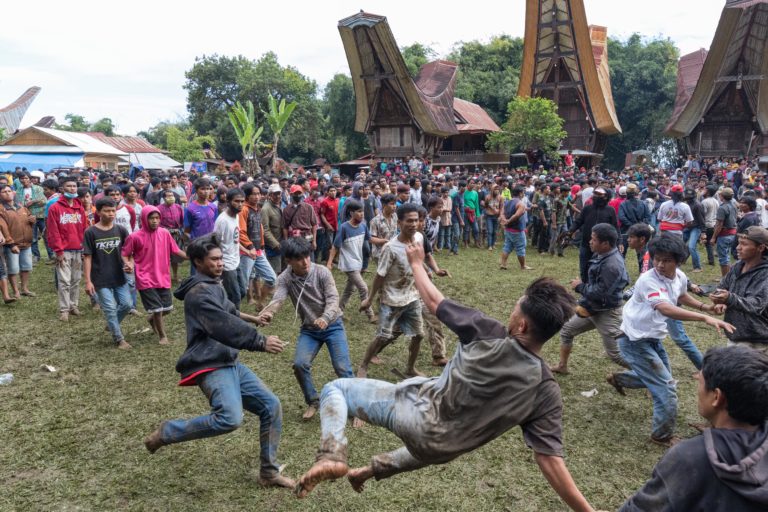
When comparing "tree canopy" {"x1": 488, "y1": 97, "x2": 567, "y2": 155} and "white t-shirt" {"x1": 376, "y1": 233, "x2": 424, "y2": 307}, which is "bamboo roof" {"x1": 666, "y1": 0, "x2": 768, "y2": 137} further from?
"white t-shirt" {"x1": 376, "y1": 233, "x2": 424, "y2": 307}

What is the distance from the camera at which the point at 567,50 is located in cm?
3228

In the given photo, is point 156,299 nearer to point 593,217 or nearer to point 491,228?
point 593,217

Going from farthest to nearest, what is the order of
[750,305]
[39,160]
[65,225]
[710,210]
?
1. [39,160]
2. [710,210]
3. [65,225]
4. [750,305]

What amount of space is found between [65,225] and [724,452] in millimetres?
7959

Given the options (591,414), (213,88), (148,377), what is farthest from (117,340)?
(213,88)

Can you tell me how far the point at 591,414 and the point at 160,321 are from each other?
4.97m

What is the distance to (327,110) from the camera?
128ft

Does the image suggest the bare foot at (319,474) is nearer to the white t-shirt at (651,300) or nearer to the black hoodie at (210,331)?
the black hoodie at (210,331)

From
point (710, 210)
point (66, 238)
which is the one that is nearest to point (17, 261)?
point (66, 238)

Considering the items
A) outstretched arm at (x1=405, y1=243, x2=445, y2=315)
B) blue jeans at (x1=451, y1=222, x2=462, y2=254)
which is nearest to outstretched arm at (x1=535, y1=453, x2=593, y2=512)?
outstretched arm at (x1=405, y1=243, x2=445, y2=315)

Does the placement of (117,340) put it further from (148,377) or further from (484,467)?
(484,467)

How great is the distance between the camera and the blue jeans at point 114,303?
20.8 ft

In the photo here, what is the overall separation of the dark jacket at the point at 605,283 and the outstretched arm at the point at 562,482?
2682 mm

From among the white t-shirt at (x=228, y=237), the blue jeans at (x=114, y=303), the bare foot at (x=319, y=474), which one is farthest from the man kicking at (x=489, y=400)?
the blue jeans at (x=114, y=303)
